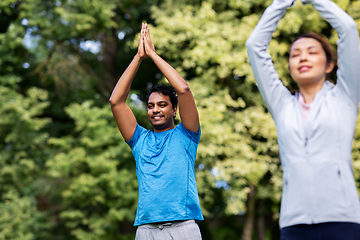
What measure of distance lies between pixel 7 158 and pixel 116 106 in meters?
7.19

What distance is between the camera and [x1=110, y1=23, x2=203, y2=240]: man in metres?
2.64

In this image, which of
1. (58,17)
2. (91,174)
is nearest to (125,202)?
(91,174)

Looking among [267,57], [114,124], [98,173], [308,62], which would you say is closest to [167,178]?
[267,57]

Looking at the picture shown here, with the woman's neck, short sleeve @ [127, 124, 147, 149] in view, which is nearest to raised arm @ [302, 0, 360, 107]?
the woman's neck

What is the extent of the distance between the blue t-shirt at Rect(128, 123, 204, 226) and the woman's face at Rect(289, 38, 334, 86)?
3.75 feet

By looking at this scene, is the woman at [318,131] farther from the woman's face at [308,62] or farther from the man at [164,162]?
the man at [164,162]

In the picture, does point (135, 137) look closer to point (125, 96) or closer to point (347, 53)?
point (125, 96)

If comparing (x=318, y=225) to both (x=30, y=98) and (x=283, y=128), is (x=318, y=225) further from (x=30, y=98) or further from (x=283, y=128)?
(x=30, y=98)

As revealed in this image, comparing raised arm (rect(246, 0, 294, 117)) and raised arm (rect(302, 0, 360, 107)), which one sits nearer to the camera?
raised arm (rect(302, 0, 360, 107))

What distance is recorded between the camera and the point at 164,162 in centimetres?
274

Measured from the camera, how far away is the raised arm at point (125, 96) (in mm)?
2709

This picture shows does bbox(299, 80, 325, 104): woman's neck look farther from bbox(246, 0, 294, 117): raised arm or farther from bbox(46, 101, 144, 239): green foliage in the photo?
bbox(46, 101, 144, 239): green foliage

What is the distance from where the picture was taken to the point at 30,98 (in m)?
9.25

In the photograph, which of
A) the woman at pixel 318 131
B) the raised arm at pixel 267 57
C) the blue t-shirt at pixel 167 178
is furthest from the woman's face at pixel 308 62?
the blue t-shirt at pixel 167 178
